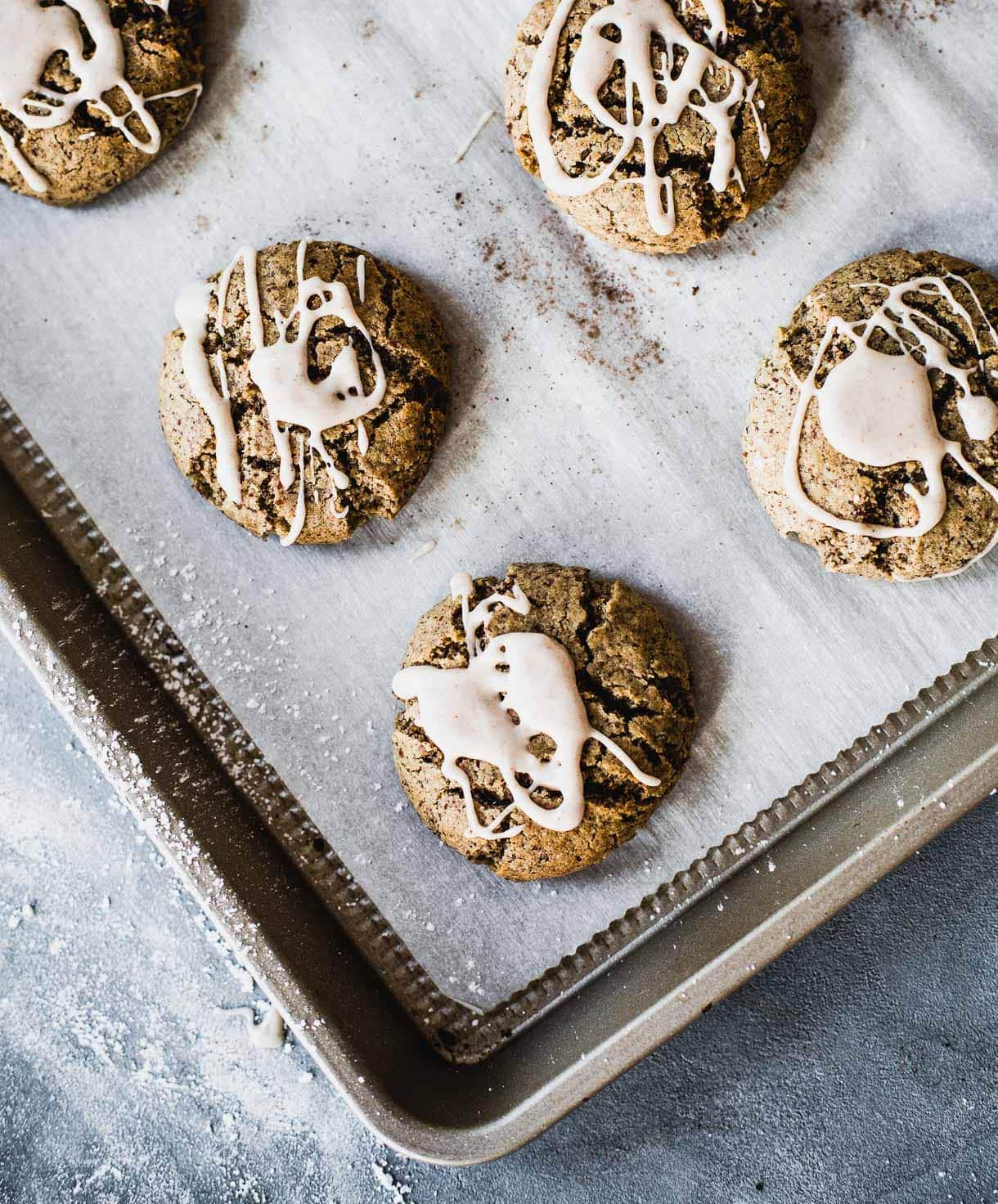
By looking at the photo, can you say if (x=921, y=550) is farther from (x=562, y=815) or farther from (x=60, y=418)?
(x=60, y=418)

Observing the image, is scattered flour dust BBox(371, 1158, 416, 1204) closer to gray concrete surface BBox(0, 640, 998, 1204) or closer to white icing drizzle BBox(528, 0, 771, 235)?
gray concrete surface BBox(0, 640, 998, 1204)

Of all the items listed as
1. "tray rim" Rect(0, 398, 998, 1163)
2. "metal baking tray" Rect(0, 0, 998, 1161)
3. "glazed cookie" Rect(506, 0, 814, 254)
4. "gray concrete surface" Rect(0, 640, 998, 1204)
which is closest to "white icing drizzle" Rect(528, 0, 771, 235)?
"glazed cookie" Rect(506, 0, 814, 254)

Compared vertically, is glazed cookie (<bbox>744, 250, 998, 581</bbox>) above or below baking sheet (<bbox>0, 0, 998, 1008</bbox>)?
above

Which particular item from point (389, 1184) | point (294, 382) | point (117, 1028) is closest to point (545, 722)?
point (294, 382)

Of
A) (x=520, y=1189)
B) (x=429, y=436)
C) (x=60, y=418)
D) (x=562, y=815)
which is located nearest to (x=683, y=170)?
(x=429, y=436)

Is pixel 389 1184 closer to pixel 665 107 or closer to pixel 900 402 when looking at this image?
pixel 900 402

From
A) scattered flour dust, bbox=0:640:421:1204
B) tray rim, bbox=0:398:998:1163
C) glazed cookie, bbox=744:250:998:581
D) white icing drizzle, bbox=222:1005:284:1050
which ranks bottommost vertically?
scattered flour dust, bbox=0:640:421:1204

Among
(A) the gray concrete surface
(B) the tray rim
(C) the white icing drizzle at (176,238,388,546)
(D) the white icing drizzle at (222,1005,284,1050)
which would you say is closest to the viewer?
(B) the tray rim
